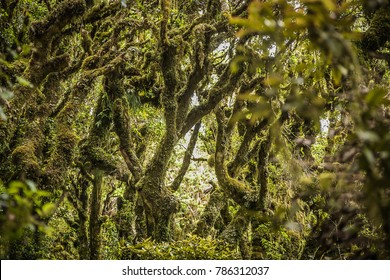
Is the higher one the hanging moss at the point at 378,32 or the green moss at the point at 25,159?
the hanging moss at the point at 378,32

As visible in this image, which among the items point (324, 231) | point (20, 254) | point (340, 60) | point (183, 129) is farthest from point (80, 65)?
point (340, 60)

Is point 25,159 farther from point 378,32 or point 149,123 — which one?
point 149,123

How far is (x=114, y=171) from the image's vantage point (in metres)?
9.41

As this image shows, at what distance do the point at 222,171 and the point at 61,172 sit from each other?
12.6ft

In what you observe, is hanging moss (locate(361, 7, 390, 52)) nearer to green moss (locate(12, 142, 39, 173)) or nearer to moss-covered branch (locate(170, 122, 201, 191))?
green moss (locate(12, 142, 39, 173))

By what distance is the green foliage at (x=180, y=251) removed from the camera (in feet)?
22.3

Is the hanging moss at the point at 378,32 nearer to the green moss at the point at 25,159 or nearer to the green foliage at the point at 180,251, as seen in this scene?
the green foliage at the point at 180,251

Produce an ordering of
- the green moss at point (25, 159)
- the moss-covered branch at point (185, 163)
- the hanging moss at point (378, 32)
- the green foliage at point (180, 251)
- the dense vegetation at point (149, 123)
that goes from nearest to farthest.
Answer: the hanging moss at point (378, 32) → the green moss at point (25, 159) → the dense vegetation at point (149, 123) → the green foliage at point (180, 251) → the moss-covered branch at point (185, 163)

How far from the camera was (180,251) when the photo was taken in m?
6.84

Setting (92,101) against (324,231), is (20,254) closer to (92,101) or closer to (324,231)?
(324,231)

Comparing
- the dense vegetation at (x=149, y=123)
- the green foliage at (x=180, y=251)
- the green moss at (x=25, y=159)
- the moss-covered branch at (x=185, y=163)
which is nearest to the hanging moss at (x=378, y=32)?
the dense vegetation at (x=149, y=123)

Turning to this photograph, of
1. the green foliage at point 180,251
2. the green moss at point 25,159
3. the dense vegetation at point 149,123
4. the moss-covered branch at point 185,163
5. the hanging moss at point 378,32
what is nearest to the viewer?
the hanging moss at point 378,32

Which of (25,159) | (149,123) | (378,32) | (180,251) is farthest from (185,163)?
(378,32)
